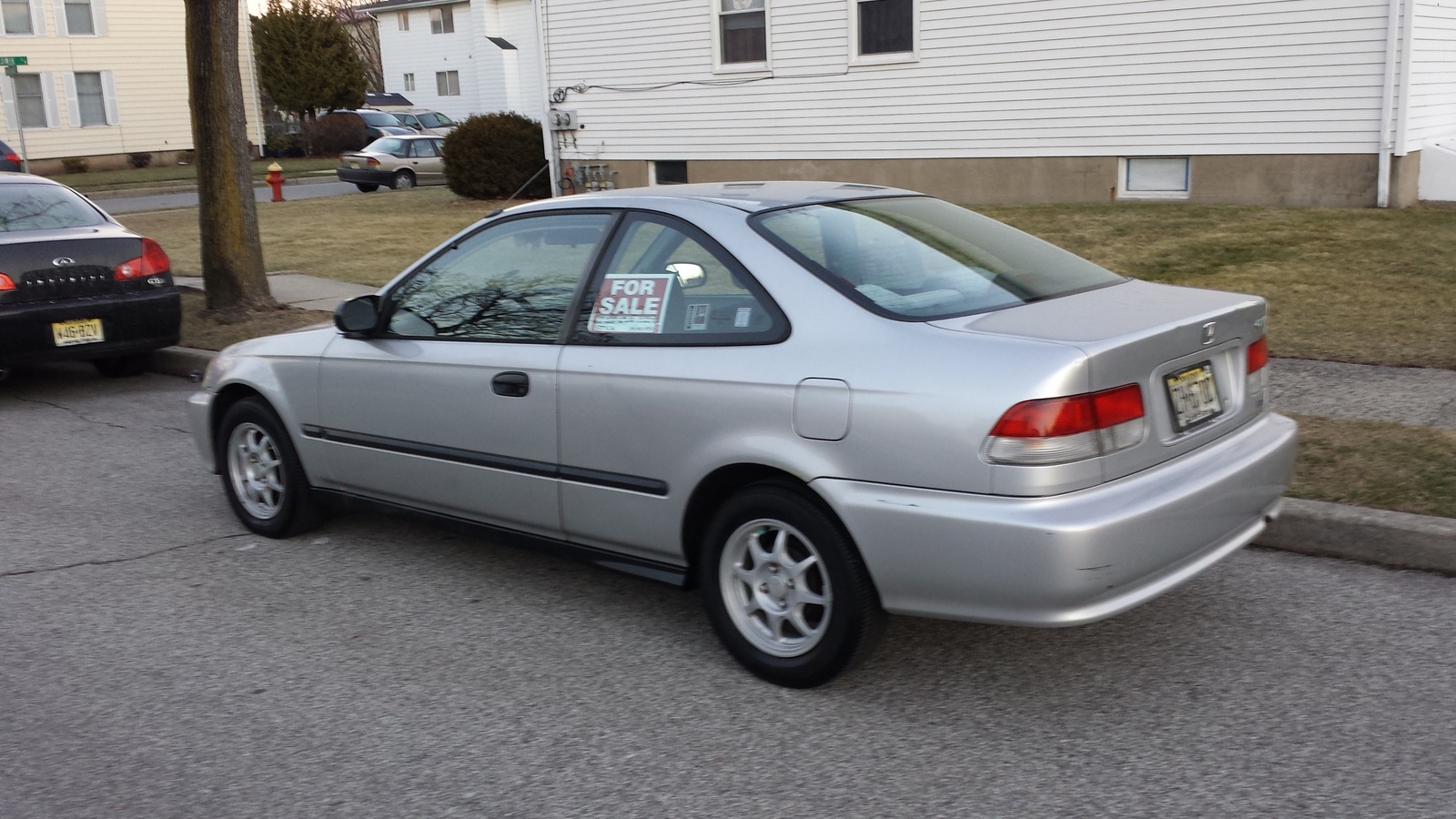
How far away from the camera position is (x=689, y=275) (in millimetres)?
4309

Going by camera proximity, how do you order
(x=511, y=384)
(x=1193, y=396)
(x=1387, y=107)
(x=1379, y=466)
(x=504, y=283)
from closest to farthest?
(x=1193, y=396), (x=511, y=384), (x=504, y=283), (x=1379, y=466), (x=1387, y=107)

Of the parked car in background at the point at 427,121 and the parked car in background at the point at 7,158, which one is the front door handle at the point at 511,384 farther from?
the parked car in background at the point at 427,121

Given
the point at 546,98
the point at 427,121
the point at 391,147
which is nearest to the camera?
the point at 546,98

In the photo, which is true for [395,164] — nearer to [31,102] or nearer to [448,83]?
[31,102]

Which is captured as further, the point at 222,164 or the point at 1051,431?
the point at 222,164

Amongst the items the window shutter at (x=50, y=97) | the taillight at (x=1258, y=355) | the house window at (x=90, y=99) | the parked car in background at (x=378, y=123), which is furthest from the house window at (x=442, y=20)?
the taillight at (x=1258, y=355)

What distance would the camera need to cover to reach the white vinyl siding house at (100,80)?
123ft

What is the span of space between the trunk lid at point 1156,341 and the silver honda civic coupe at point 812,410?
11 millimetres

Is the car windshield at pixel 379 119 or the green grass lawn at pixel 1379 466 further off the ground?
the car windshield at pixel 379 119

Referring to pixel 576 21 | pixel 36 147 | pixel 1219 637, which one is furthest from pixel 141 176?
pixel 1219 637

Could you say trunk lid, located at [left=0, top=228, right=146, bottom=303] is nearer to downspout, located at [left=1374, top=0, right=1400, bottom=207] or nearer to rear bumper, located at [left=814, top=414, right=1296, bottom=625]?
rear bumper, located at [left=814, top=414, right=1296, bottom=625]

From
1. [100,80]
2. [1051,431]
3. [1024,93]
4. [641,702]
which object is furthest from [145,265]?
[100,80]

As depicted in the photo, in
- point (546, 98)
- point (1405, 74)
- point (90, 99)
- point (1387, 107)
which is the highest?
point (90, 99)

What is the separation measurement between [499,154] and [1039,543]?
1905 centimetres
